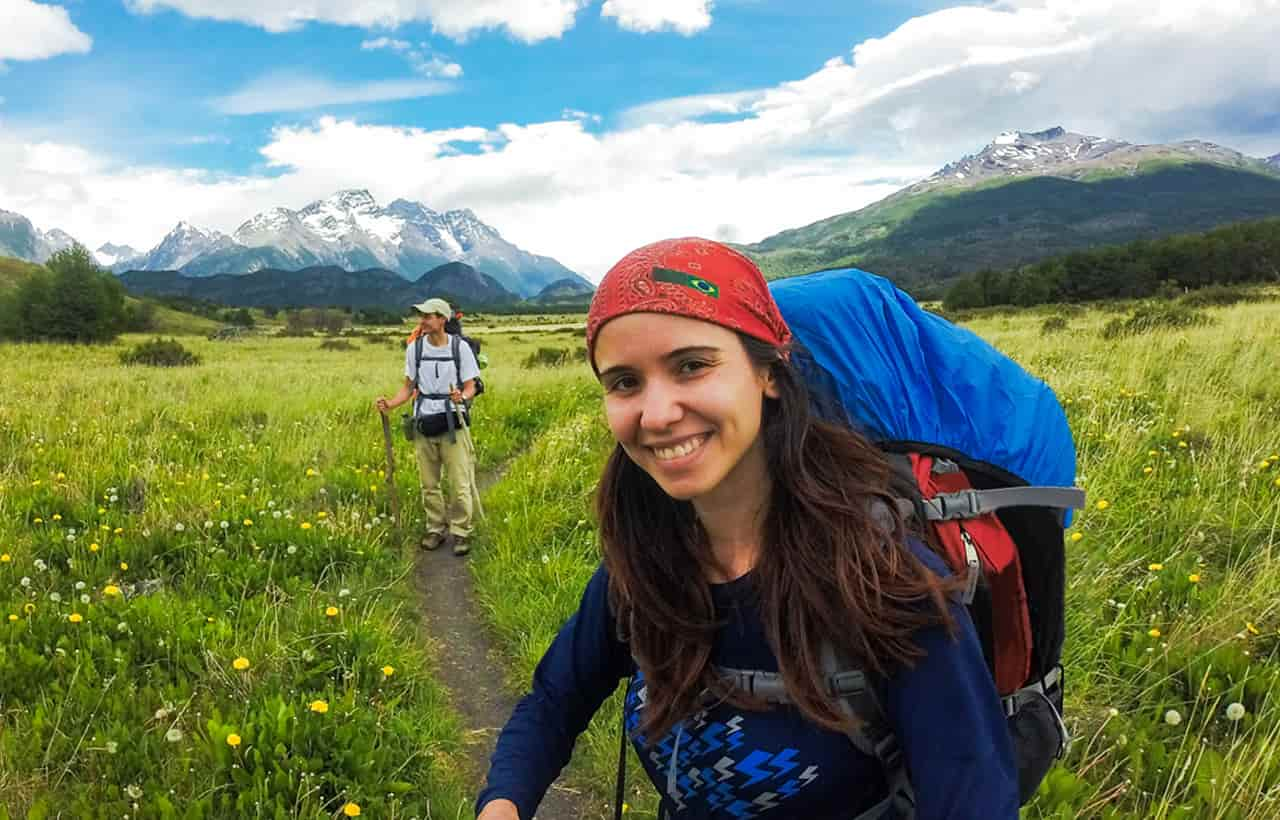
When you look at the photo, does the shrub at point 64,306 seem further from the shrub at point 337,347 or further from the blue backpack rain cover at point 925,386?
the blue backpack rain cover at point 925,386

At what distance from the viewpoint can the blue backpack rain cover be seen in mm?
1799

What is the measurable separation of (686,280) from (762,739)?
41.1 inches

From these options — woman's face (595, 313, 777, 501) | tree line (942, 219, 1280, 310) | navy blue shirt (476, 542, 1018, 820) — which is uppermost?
tree line (942, 219, 1280, 310)

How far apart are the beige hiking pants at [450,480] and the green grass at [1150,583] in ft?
1.07

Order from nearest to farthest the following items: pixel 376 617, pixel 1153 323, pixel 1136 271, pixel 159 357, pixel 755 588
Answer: pixel 755 588, pixel 376 617, pixel 1153 323, pixel 159 357, pixel 1136 271

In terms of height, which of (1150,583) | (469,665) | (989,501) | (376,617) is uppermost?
(989,501)

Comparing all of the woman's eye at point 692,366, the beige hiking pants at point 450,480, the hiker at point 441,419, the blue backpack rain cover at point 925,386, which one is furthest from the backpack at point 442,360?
the woman's eye at point 692,366

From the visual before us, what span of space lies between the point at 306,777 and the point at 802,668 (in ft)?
8.46

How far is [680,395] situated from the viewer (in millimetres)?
1568

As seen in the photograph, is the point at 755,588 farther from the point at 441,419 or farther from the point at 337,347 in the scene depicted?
the point at 337,347

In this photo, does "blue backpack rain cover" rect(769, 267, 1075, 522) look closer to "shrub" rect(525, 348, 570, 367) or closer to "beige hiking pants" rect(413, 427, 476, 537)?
"beige hiking pants" rect(413, 427, 476, 537)

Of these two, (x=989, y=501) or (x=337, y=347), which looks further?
(x=337, y=347)

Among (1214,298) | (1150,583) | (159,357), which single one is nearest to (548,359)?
(159,357)

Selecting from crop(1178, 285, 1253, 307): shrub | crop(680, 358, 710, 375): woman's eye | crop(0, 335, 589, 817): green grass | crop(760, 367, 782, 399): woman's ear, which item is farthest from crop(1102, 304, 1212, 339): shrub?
crop(680, 358, 710, 375): woman's eye
